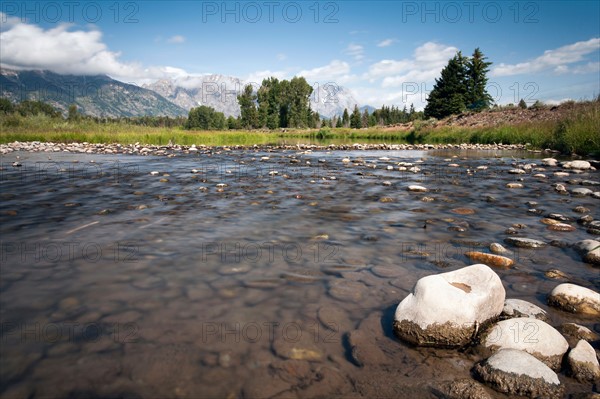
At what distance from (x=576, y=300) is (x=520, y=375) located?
139 centimetres

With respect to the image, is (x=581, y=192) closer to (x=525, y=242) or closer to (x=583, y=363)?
(x=525, y=242)

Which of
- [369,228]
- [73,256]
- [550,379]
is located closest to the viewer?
[550,379]

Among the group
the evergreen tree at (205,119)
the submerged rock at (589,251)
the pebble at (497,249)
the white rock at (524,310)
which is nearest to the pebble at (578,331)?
the white rock at (524,310)

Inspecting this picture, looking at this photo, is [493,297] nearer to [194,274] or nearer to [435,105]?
[194,274]

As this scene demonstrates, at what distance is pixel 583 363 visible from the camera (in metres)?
2.22

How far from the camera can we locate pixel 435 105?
187ft

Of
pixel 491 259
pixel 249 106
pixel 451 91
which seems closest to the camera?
pixel 491 259

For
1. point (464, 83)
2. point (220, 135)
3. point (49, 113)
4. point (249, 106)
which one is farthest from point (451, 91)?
point (49, 113)

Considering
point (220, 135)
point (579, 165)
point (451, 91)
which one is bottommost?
point (579, 165)

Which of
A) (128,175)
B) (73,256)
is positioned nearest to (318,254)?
(73,256)

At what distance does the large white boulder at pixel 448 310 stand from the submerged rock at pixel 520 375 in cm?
33

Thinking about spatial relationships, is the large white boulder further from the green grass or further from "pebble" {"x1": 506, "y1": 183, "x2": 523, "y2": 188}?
the green grass

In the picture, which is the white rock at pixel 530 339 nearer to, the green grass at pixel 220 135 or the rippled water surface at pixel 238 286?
the rippled water surface at pixel 238 286

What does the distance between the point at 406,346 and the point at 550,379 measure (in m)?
0.89
